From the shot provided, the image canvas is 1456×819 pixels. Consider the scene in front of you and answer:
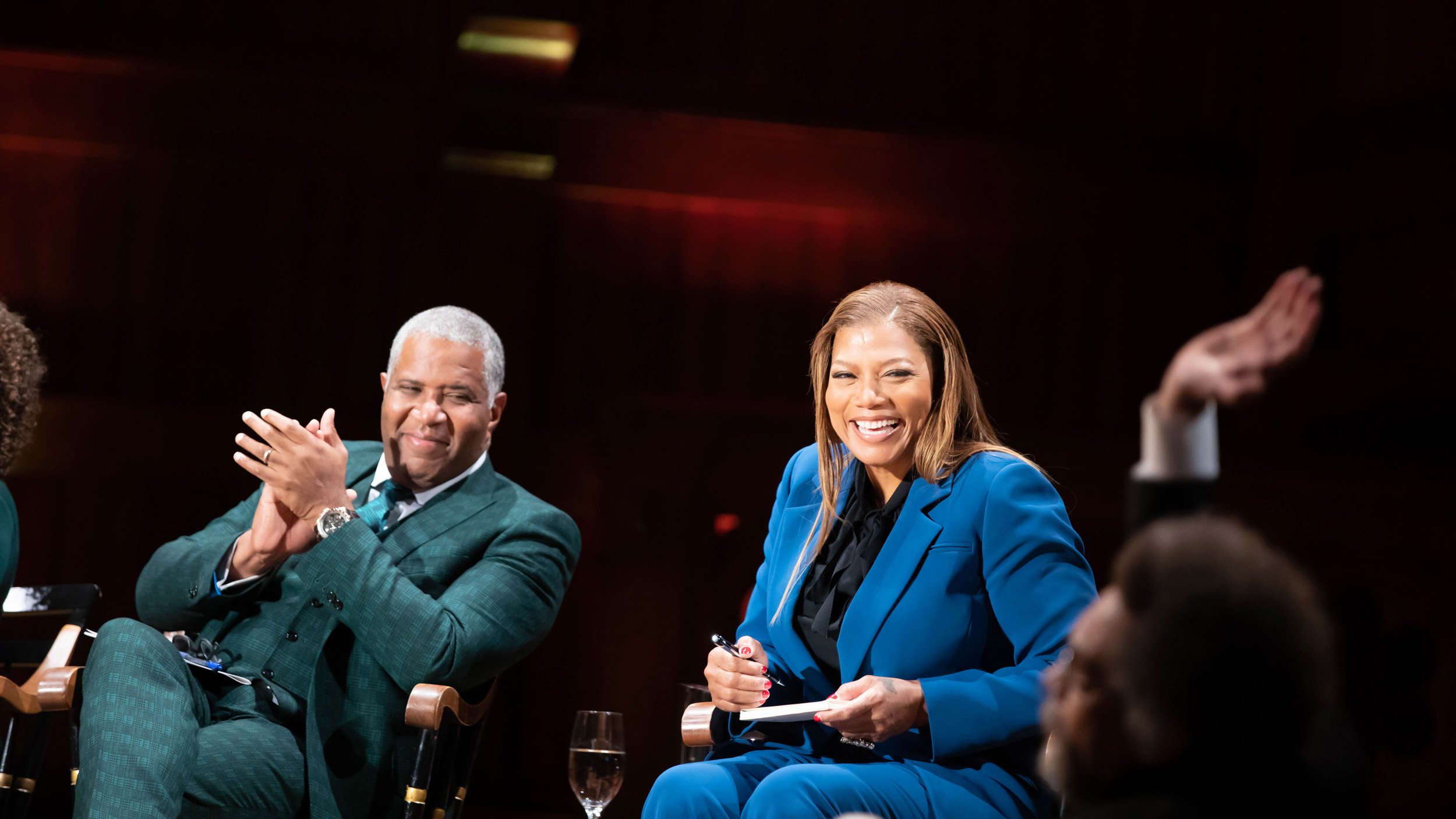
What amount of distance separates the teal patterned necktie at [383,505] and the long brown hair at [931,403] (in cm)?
90

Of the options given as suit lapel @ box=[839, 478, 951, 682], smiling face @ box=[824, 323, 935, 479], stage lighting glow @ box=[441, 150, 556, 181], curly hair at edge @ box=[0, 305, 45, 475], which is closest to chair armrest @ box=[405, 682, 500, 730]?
suit lapel @ box=[839, 478, 951, 682]

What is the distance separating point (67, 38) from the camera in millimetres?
4336

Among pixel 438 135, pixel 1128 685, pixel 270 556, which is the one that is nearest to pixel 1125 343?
pixel 438 135

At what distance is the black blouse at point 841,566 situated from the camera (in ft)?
6.96

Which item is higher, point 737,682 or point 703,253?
point 703,253

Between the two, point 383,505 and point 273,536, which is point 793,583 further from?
point 273,536

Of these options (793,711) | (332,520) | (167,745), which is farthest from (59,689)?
(793,711)

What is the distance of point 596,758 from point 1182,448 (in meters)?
1.72

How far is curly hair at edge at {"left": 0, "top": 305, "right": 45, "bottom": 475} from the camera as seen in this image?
2592 mm

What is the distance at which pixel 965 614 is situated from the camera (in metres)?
2.00

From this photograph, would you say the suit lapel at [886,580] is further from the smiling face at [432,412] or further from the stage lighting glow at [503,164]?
the stage lighting glow at [503,164]

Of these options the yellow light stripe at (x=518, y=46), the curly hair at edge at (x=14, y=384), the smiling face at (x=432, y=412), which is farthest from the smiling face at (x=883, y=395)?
the yellow light stripe at (x=518, y=46)

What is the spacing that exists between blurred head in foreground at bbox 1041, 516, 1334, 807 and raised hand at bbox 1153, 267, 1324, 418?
0.13 m

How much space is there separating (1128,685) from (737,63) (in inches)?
162
